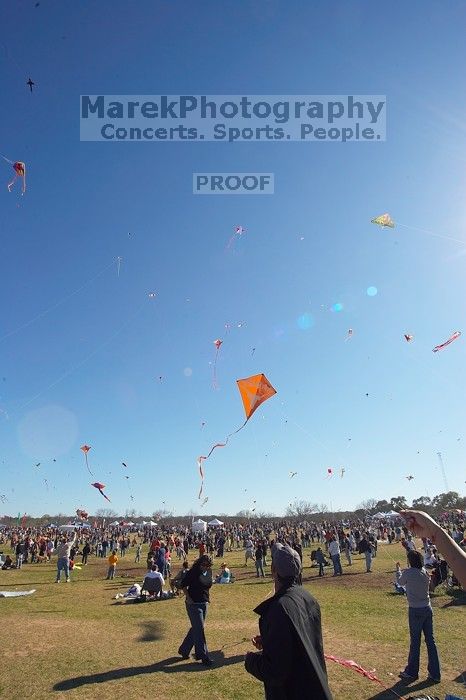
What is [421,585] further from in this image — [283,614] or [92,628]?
[92,628]

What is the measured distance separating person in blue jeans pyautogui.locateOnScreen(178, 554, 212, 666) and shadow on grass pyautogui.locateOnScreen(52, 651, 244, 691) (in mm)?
160

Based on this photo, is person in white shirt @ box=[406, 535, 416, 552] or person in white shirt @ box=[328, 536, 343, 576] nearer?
person in white shirt @ box=[406, 535, 416, 552]

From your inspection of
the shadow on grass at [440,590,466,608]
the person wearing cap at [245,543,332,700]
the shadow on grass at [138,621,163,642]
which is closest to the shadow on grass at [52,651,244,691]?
the shadow on grass at [138,621,163,642]

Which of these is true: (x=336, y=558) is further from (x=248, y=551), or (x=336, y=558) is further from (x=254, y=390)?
(x=254, y=390)

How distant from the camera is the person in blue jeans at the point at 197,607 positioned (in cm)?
770

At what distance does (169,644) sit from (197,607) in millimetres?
1845

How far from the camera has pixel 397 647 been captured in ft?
28.4

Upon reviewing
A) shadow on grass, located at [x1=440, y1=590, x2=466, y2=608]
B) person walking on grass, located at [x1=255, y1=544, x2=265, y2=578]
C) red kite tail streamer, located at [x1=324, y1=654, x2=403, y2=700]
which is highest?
red kite tail streamer, located at [x1=324, y1=654, x2=403, y2=700]

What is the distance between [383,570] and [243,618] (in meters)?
12.7

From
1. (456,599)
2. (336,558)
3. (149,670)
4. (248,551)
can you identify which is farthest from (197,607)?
(248,551)

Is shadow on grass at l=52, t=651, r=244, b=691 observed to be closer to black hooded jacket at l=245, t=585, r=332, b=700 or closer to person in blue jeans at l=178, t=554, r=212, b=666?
person in blue jeans at l=178, t=554, r=212, b=666

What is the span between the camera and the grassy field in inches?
259

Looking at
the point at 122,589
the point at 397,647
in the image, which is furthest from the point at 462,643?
the point at 122,589

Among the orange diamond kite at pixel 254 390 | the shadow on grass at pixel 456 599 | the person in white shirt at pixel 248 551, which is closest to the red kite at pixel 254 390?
the orange diamond kite at pixel 254 390
